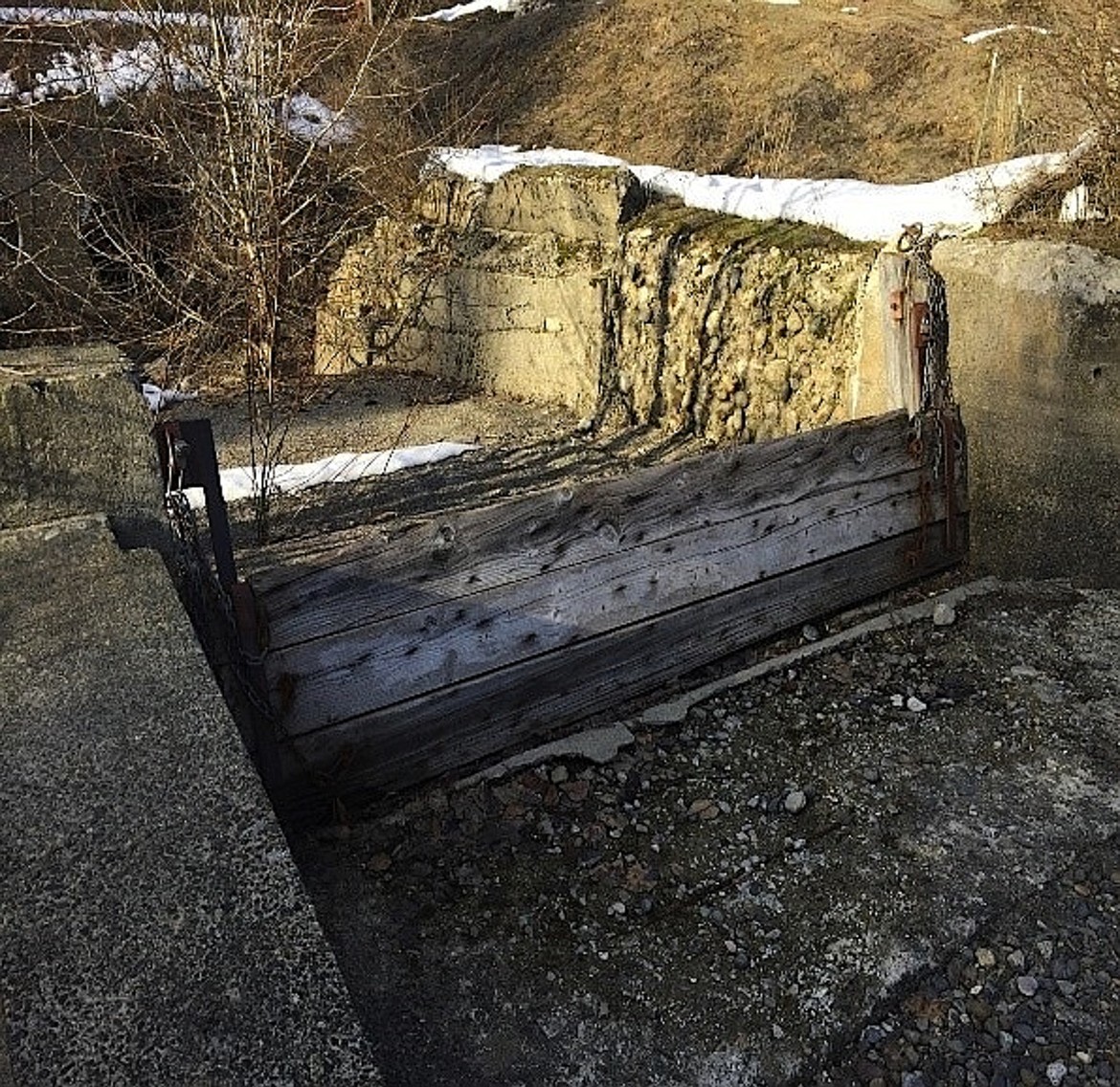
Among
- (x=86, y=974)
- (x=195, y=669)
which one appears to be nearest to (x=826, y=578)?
(x=195, y=669)

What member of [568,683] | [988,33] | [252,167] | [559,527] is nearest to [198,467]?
[559,527]

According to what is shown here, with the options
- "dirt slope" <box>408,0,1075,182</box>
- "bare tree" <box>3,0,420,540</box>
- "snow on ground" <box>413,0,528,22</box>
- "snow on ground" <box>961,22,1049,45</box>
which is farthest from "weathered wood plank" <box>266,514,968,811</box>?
"snow on ground" <box>413,0,528,22</box>

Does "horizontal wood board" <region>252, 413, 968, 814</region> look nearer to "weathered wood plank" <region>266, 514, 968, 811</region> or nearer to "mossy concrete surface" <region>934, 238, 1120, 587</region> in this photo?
"weathered wood plank" <region>266, 514, 968, 811</region>

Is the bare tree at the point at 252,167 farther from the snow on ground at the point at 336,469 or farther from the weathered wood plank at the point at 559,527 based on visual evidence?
the weathered wood plank at the point at 559,527

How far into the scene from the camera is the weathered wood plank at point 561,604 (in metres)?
2.76

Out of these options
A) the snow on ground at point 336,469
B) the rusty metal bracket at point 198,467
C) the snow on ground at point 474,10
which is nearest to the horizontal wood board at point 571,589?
the rusty metal bracket at point 198,467

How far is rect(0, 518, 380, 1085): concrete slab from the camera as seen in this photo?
118 cm

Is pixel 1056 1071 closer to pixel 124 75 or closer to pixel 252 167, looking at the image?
pixel 252 167

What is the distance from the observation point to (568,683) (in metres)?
3.22

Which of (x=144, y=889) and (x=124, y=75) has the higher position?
(x=124, y=75)

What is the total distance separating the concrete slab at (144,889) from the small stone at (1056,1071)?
1490 millimetres

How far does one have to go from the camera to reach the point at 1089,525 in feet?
→ 12.6

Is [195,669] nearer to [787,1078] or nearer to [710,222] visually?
[787,1078]

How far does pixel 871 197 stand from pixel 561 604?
3105mm
